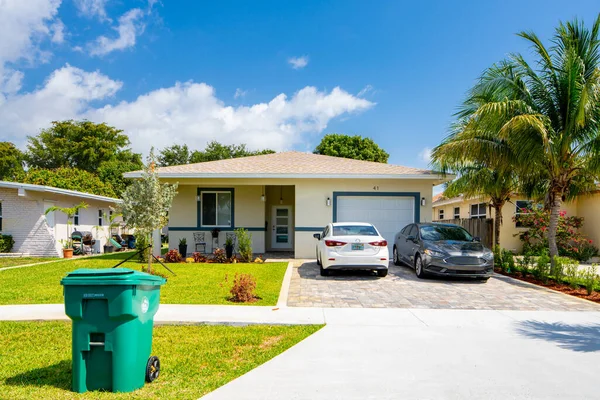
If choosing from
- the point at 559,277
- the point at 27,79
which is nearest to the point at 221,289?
the point at 559,277

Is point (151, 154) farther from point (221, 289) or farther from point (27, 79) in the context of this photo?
point (27, 79)

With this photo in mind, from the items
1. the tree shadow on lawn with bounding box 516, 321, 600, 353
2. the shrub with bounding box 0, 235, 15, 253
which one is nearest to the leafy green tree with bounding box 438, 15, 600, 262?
the tree shadow on lawn with bounding box 516, 321, 600, 353

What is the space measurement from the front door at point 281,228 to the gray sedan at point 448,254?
7570mm

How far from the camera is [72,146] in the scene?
3859 centimetres

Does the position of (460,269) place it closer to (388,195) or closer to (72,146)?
(388,195)

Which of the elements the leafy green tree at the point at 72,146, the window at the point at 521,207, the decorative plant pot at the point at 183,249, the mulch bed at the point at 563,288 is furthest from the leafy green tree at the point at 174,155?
the mulch bed at the point at 563,288

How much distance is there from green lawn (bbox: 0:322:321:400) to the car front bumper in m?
5.18

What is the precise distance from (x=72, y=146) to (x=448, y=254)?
3973 centimetres

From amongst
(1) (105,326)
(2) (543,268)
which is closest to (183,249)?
(1) (105,326)

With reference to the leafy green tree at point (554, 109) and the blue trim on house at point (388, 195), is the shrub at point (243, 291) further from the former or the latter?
the leafy green tree at point (554, 109)

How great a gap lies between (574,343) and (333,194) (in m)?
9.80

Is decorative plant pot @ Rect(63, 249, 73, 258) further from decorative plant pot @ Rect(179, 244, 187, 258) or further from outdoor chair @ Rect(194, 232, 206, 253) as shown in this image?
outdoor chair @ Rect(194, 232, 206, 253)

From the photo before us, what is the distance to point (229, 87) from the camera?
827 inches

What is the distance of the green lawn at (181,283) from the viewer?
25.4 feet
